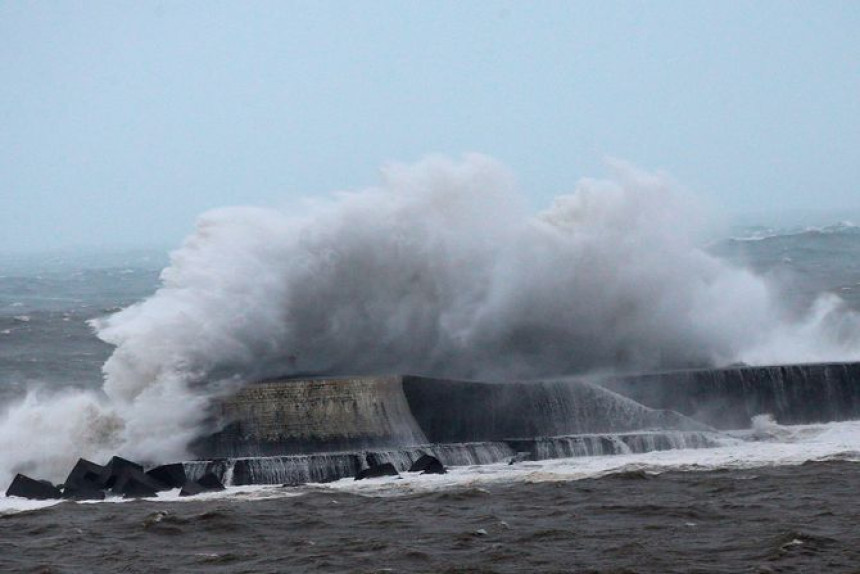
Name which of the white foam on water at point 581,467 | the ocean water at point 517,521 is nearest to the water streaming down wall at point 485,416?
the white foam on water at point 581,467

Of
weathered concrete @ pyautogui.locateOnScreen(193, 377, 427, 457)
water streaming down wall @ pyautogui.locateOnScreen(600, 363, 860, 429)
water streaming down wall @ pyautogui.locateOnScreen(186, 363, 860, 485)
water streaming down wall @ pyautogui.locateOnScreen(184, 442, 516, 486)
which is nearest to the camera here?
water streaming down wall @ pyautogui.locateOnScreen(184, 442, 516, 486)

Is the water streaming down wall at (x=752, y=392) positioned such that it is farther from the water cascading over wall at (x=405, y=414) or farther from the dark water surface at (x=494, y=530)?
the dark water surface at (x=494, y=530)

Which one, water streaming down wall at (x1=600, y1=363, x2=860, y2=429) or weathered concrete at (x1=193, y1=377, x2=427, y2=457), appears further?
water streaming down wall at (x1=600, y1=363, x2=860, y2=429)

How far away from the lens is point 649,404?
2384 centimetres

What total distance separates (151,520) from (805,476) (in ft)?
26.3

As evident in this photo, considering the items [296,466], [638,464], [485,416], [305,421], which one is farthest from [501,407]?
[296,466]

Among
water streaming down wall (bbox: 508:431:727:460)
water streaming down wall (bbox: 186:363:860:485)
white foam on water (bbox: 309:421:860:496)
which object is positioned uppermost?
water streaming down wall (bbox: 186:363:860:485)

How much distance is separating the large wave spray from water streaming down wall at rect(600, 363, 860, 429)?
2343mm

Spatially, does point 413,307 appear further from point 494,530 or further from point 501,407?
point 494,530

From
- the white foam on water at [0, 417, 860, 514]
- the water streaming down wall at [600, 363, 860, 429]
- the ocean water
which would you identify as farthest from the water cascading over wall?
the ocean water

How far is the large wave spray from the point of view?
73.9ft

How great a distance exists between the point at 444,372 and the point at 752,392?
5201mm

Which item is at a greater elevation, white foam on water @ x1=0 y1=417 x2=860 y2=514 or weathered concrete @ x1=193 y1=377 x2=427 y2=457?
weathered concrete @ x1=193 y1=377 x2=427 y2=457

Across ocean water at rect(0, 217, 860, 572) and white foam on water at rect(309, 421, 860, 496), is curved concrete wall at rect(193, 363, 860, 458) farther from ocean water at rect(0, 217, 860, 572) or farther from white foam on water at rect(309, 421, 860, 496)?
white foam on water at rect(309, 421, 860, 496)
